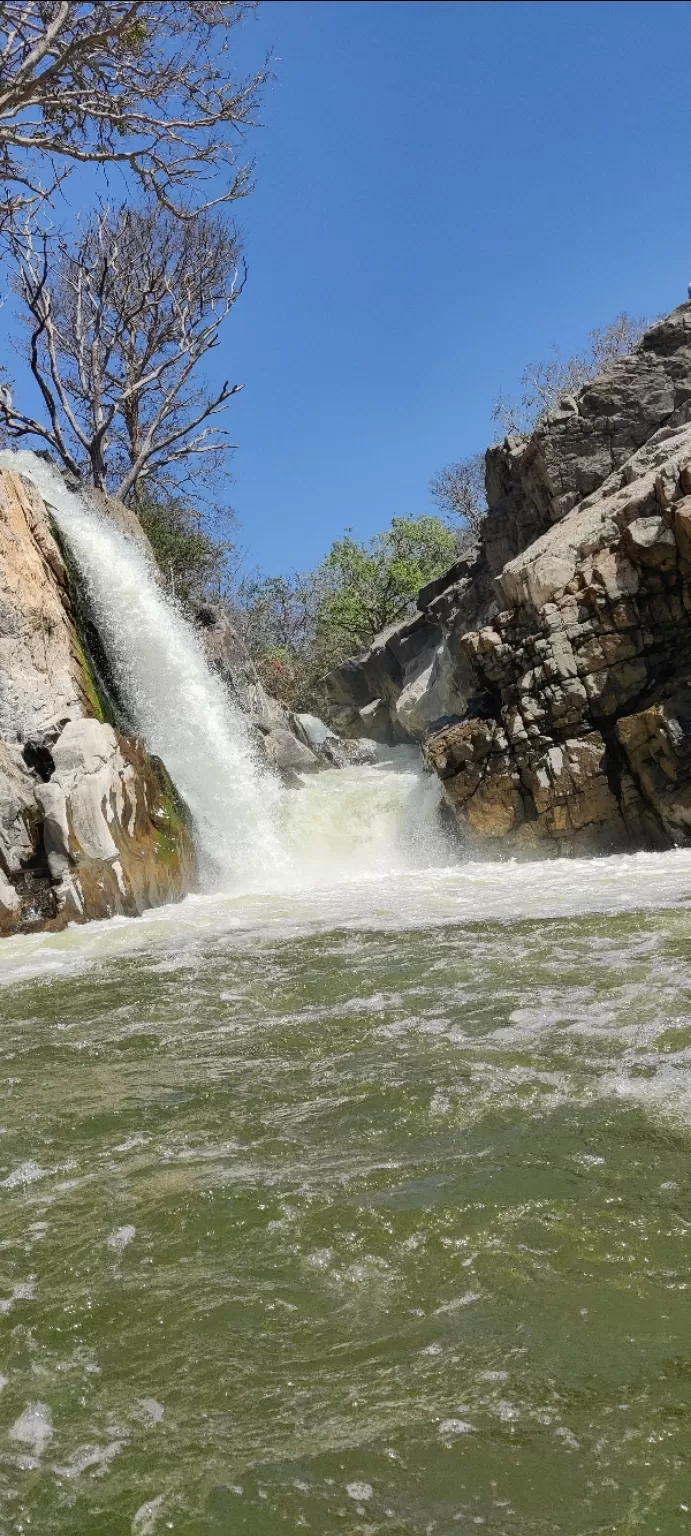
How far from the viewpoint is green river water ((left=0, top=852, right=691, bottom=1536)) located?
165 centimetres

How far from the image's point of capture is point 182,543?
1001 inches

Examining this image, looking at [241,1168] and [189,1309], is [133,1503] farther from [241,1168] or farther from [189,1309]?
[241,1168]

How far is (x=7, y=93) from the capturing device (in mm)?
10891

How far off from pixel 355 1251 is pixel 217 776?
12.2m

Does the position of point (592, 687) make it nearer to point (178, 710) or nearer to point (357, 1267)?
point (178, 710)

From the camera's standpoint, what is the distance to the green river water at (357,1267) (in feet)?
5.41

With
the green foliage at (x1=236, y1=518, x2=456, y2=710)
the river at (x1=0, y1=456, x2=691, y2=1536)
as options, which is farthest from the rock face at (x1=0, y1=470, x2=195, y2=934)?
the green foliage at (x1=236, y1=518, x2=456, y2=710)

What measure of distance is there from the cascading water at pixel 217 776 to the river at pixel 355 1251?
752 centimetres

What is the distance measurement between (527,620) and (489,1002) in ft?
30.9

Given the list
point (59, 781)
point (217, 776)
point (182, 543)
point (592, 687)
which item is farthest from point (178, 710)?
point (182, 543)

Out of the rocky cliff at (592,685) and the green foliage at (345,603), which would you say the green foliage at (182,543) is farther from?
the rocky cliff at (592,685)

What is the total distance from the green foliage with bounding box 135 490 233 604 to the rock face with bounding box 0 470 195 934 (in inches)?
466

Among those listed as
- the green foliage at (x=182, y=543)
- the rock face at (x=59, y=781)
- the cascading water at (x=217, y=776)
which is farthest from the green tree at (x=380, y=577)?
the rock face at (x=59, y=781)

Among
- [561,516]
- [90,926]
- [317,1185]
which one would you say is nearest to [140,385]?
[561,516]
